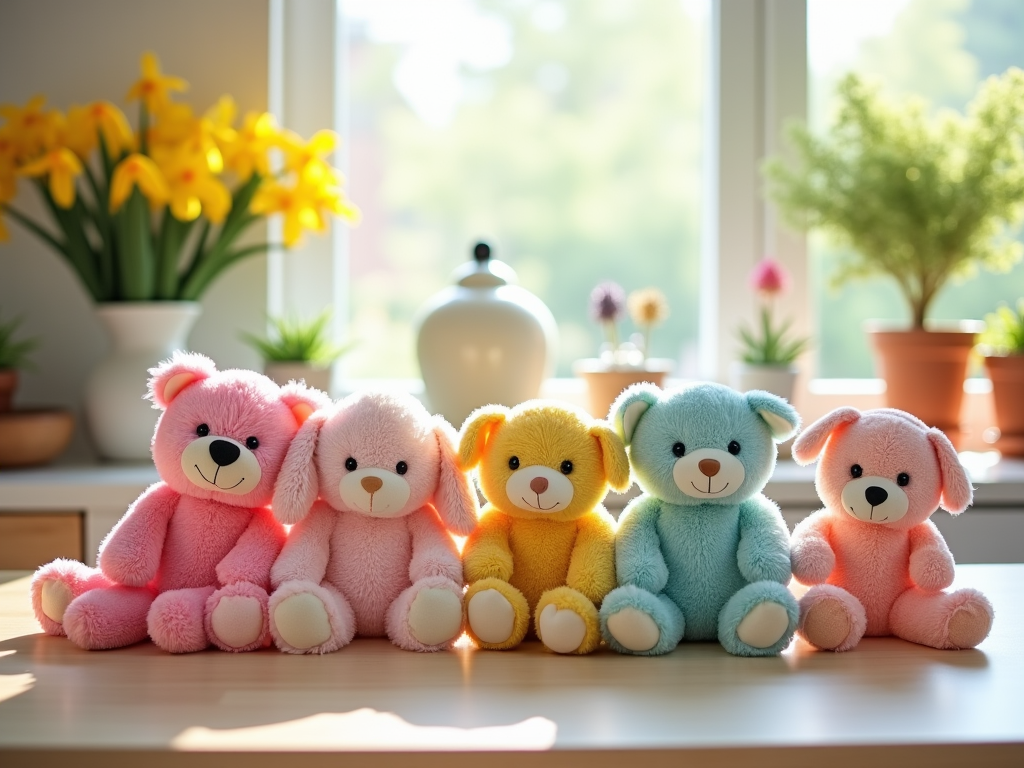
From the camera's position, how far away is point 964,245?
1.53m

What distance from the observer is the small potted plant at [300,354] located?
1.53 m

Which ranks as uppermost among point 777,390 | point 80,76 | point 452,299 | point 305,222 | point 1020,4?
point 1020,4

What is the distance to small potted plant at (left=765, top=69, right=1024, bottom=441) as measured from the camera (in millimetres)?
1509

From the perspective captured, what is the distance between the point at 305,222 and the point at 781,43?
94cm

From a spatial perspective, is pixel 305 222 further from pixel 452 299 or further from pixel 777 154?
pixel 777 154

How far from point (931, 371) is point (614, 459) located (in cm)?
105

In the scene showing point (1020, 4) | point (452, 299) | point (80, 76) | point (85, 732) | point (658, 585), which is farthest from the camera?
point (1020, 4)

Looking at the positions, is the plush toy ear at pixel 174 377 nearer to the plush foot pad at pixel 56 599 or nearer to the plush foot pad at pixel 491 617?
the plush foot pad at pixel 56 599

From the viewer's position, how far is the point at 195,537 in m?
0.71

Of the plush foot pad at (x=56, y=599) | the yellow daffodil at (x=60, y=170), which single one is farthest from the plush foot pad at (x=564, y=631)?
the yellow daffodil at (x=60, y=170)

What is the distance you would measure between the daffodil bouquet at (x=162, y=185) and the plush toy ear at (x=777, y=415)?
964 millimetres


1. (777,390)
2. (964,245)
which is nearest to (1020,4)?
(964,245)

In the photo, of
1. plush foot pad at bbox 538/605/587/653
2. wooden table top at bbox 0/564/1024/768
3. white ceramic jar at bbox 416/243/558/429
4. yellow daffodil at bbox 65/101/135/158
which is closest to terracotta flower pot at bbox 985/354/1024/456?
white ceramic jar at bbox 416/243/558/429

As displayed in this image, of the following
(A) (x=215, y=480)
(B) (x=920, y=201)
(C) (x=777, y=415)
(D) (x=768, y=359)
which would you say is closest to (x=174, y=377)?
(A) (x=215, y=480)
